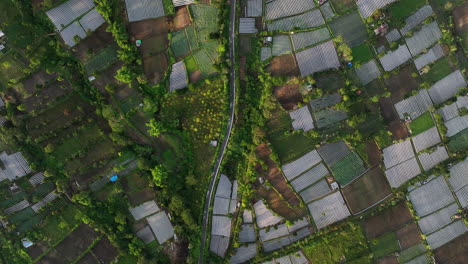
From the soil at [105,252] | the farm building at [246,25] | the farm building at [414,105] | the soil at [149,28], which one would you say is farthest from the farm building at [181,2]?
the soil at [105,252]

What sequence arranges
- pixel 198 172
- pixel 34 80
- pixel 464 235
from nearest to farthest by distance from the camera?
pixel 34 80 → pixel 198 172 → pixel 464 235

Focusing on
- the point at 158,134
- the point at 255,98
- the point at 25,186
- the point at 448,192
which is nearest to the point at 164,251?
the point at 158,134

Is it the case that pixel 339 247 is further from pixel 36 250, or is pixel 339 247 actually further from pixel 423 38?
pixel 36 250

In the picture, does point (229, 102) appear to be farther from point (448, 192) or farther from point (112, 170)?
point (448, 192)

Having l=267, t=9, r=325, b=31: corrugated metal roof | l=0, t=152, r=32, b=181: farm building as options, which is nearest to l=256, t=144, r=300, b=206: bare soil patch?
l=267, t=9, r=325, b=31: corrugated metal roof

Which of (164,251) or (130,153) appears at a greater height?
(130,153)

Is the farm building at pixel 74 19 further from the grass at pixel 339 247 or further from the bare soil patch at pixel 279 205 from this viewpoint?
the grass at pixel 339 247
